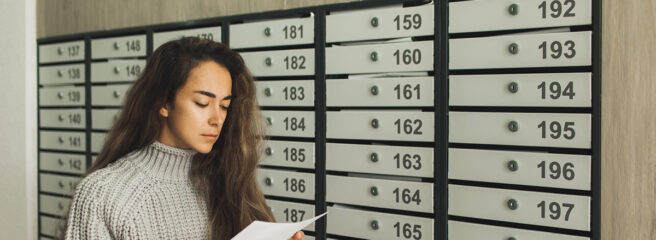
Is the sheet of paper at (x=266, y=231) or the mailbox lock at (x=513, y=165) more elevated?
the mailbox lock at (x=513, y=165)

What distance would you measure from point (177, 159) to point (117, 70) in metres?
1.58

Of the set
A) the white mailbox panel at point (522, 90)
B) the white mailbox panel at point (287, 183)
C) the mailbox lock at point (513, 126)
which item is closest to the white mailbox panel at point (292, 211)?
the white mailbox panel at point (287, 183)

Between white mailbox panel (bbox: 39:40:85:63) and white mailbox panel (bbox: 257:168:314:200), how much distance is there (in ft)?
4.57

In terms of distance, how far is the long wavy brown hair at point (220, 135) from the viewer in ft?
5.08

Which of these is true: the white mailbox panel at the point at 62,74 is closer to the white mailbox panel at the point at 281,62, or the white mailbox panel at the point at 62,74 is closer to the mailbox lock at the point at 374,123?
the white mailbox panel at the point at 281,62

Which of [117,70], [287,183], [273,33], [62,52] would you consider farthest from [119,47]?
[287,183]

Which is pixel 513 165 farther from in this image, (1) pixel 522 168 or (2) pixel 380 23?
(2) pixel 380 23

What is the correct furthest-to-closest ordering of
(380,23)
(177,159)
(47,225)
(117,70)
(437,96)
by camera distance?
(47,225)
(117,70)
(380,23)
(437,96)
(177,159)

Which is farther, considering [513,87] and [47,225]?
[47,225]

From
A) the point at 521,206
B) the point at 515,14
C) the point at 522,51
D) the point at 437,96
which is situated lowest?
the point at 521,206

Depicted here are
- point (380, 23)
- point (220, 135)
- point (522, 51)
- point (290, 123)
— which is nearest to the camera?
point (220, 135)

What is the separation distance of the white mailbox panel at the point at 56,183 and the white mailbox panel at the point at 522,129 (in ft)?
7.47

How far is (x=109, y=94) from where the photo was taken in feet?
9.87

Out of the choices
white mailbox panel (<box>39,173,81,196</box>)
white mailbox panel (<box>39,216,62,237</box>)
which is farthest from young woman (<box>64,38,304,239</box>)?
white mailbox panel (<box>39,216,62,237</box>)
